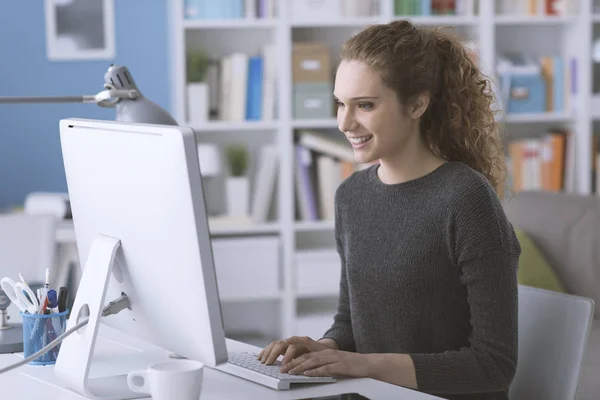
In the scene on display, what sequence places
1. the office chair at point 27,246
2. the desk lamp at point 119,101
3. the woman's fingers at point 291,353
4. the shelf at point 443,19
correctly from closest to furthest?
the woman's fingers at point 291,353 < the desk lamp at point 119,101 < the office chair at point 27,246 < the shelf at point 443,19

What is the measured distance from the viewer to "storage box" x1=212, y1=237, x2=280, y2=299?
3829mm

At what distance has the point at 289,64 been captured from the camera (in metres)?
3.79

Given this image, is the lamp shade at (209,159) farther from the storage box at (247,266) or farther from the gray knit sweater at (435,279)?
the gray knit sweater at (435,279)

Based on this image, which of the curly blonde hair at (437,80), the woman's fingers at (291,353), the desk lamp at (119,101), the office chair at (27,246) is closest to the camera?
the woman's fingers at (291,353)

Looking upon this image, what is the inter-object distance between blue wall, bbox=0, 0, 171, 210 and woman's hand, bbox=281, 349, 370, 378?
2.60 meters

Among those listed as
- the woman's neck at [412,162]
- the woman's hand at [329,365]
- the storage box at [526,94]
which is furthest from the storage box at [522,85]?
the woman's hand at [329,365]

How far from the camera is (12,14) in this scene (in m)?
3.89

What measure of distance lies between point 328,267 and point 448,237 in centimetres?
Result: 228

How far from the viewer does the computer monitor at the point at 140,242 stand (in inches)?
46.7

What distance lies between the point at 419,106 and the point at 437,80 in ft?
0.22

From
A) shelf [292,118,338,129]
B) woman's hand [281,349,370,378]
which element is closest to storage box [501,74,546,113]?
shelf [292,118,338,129]

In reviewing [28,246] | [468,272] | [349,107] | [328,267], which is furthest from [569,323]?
[328,267]

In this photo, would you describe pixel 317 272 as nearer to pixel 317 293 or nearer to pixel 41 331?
pixel 317 293

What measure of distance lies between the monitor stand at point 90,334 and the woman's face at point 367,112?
521 mm
